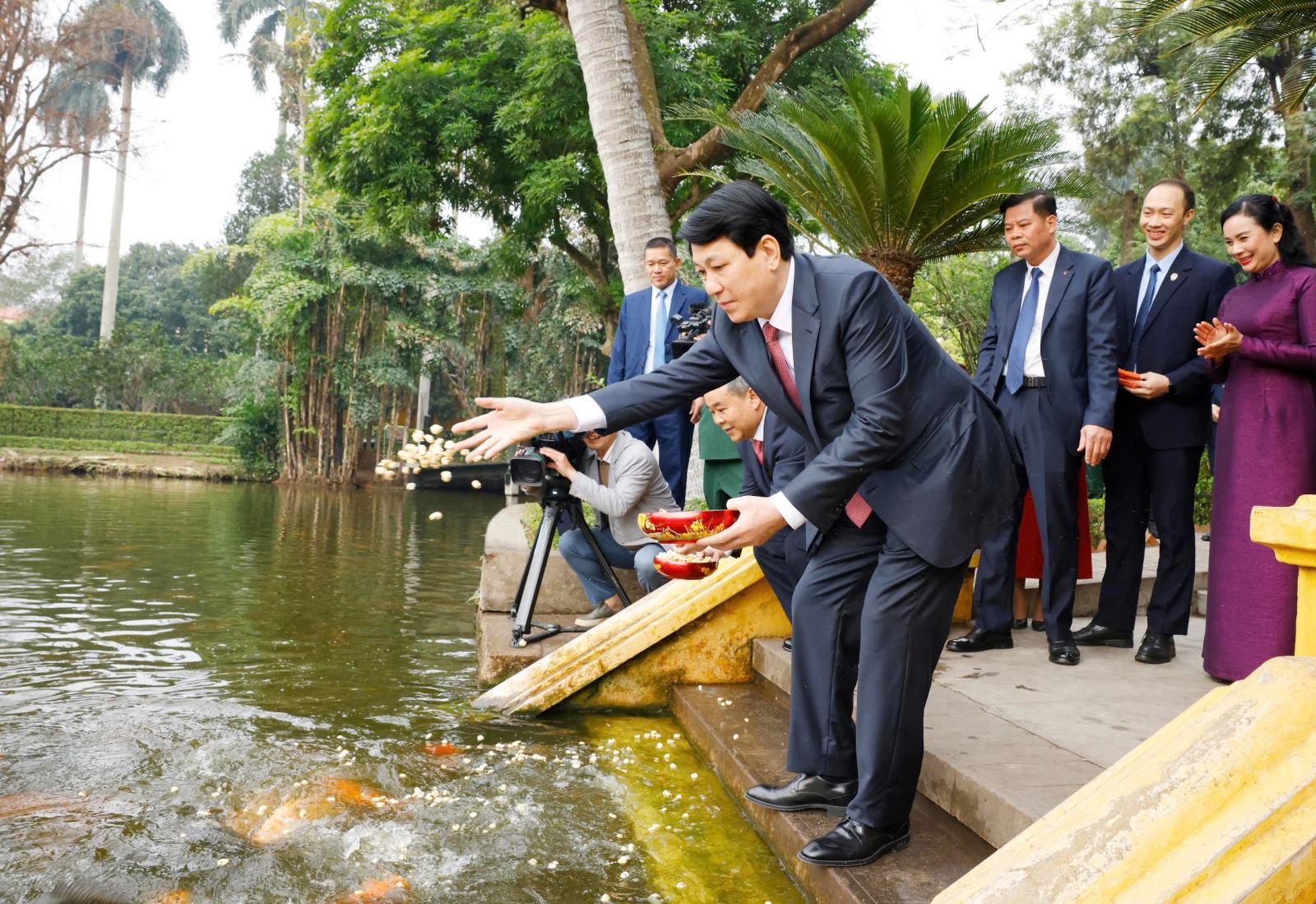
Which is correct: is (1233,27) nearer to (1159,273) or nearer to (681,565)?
(1159,273)

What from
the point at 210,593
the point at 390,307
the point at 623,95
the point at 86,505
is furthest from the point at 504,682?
the point at 390,307

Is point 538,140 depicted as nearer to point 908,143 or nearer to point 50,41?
point 908,143

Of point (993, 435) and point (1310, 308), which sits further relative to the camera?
point (1310, 308)

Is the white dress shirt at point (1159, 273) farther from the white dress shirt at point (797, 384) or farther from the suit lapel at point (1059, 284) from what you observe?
the white dress shirt at point (797, 384)

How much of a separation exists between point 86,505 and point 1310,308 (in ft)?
51.4

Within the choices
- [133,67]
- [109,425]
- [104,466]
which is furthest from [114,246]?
[104,466]

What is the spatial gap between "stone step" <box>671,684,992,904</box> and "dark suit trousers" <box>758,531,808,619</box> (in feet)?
1.50

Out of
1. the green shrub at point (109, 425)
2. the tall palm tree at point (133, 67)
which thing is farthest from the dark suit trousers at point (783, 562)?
the tall palm tree at point (133, 67)

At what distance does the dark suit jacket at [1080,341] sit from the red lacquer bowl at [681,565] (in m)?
1.97

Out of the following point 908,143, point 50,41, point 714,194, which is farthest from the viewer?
point 50,41

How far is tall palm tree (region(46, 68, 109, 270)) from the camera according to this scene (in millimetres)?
24922

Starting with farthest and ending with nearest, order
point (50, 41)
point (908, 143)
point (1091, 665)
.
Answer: point (50, 41) → point (908, 143) → point (1091, 665)

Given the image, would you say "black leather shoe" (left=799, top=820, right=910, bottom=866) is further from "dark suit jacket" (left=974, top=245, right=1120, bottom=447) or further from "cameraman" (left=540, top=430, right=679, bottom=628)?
"cameraman" (left=540, top=430, right=679, bottom=628)

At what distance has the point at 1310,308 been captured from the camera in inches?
145
